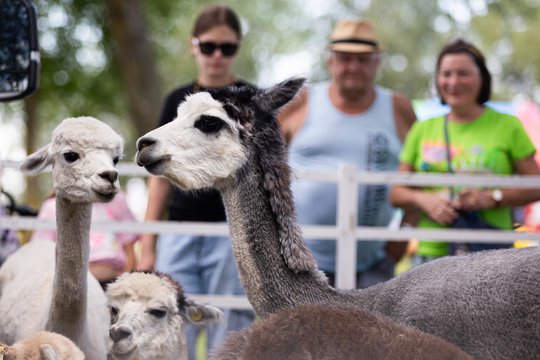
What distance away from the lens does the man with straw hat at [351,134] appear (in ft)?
22.0

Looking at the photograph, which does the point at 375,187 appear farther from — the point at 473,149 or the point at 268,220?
the point at 268,220

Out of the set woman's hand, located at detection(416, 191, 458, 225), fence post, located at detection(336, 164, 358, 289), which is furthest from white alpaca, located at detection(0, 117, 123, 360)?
woman's hand, located at detection(416, 191, 458, 225)

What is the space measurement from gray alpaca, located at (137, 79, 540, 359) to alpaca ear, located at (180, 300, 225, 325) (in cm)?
88

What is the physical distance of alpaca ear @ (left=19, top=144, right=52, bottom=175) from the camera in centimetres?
463

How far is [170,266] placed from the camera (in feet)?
20.9

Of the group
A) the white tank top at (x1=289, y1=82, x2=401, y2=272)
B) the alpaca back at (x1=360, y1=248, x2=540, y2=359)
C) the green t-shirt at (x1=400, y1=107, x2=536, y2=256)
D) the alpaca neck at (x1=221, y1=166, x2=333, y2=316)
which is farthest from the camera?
the white tank top at (x1=289, y1=82, x2=401, y2=272)

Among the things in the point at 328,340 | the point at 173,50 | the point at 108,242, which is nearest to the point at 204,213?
the point at 108,242

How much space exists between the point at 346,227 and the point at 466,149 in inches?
38.8

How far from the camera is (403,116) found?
6.89m

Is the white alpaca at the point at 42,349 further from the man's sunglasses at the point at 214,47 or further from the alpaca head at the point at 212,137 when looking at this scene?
the man's sunglasses at the point at 214,47

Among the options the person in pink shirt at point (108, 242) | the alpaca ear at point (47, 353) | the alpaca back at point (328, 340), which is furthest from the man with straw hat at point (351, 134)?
the alpaca back at point (328, 340)

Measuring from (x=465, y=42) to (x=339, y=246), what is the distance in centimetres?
159

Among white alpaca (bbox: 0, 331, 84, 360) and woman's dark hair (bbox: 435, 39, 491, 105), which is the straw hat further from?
white alpaca (bbox: 0, 331, 84, 360)

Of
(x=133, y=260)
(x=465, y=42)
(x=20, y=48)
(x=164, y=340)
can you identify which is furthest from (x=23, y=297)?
(x=465, y=42)
